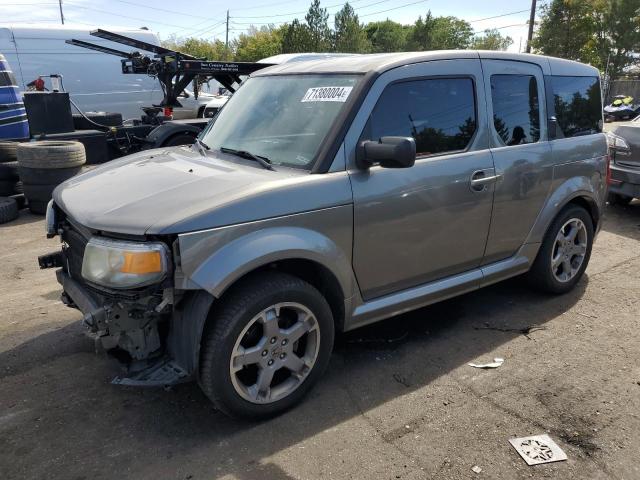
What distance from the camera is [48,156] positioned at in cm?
715

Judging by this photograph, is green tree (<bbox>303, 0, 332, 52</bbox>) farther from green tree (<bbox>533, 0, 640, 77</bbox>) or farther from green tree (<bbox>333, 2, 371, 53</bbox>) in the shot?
green tree (<bbox>533, 0, 640, 77</bbox>)

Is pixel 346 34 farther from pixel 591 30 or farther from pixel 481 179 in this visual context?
pixel 481 179

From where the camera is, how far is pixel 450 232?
11.8 ft

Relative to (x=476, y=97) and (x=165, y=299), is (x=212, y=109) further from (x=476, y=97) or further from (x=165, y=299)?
(x=165, y=299)

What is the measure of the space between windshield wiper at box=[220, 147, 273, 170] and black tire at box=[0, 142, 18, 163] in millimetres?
5816

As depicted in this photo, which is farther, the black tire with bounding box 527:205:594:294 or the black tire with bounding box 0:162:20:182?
the black tire with bounding box 0:162:20:182

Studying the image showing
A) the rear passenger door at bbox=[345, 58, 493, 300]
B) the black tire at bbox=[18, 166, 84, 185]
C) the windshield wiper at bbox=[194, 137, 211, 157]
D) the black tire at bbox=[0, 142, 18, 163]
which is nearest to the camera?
the rear passenger door at bbox=[345, 58, 493, 300]

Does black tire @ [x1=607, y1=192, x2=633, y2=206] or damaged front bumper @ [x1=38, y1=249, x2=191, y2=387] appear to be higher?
damaged front bumper @ [x1=38, y1=249, x2=191, y2=387]

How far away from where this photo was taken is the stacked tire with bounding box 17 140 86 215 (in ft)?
23.5

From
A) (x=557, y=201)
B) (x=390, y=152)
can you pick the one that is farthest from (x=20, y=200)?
(x=557, y=201)

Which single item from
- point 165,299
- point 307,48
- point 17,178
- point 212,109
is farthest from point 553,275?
point 307,48

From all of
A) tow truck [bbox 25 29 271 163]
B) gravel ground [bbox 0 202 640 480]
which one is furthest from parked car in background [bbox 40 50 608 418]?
tow truck [bbox 25 29 271 163]

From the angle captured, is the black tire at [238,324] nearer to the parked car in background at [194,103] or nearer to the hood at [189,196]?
the hood at [189,196]

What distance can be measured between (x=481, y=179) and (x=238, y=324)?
1.99 metres
